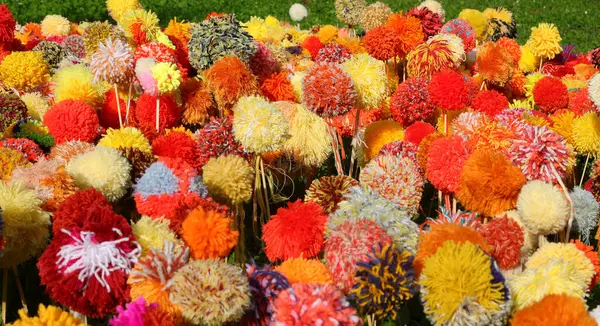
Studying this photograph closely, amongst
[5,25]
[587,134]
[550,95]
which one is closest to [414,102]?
[587,134]

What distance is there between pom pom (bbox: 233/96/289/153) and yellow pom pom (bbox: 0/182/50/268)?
0.81 m

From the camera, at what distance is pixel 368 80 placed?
114 inches

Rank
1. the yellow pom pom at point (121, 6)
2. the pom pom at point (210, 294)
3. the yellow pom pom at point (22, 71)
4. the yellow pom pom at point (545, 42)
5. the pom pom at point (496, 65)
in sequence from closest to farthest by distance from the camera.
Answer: the pom pom at point (210, 294) → the yellow pom pom at point (22, 71) → the pom pom at point (496, 65) → the yellow pom pom at point (121, 6) → the yellow pom pom at point (545, 42)

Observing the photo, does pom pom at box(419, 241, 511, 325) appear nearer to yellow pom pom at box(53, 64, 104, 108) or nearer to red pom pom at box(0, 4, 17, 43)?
yellow pom pom at box(53, 64, 104, 108)

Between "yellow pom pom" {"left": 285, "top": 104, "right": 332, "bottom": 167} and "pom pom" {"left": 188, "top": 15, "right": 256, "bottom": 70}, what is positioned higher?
"pom pom" {"left": 188, "top": 15, "right": 256, "bottom": 70}

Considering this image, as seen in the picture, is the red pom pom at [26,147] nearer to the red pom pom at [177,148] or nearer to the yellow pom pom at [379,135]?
the red pom pom at [177,148]

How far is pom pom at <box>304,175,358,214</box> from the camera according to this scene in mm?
2459

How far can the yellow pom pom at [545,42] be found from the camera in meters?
4.48

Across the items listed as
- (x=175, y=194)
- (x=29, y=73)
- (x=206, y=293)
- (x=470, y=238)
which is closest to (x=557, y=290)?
(x=470, y=238)

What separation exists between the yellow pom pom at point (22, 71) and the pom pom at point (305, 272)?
2233 mm

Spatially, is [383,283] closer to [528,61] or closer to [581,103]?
[581,103]

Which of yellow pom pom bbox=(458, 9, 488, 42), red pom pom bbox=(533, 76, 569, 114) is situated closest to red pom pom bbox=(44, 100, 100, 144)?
red pom pom bbox=(533, 76, 569, 114)

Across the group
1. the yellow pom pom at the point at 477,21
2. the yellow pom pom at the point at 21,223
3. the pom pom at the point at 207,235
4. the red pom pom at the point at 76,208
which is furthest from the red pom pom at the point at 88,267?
the yellow pom pom at the point at 477,21

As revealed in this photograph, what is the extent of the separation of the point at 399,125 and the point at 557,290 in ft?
5.10
